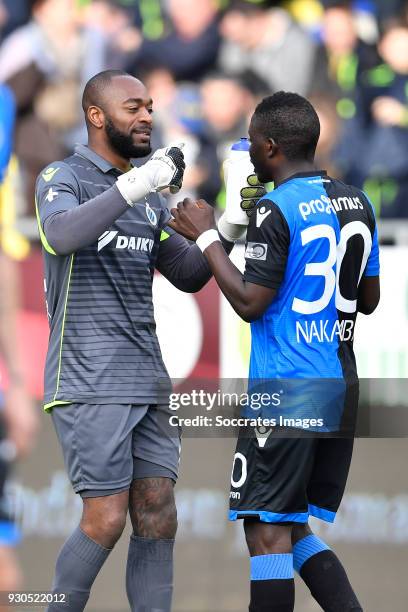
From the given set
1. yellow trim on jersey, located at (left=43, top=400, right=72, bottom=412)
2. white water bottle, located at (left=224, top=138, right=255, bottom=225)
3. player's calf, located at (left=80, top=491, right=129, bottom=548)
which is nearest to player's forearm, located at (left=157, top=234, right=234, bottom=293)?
white water bottle, located at (left=224, top=138, right=255, bottom=225)

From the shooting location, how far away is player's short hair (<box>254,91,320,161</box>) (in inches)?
148

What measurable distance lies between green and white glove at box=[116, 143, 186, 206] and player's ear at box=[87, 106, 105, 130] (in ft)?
1.08

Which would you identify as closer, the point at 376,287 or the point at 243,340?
the point at 376,287

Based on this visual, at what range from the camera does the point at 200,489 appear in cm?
570

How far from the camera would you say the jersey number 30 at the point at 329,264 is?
12.1ft

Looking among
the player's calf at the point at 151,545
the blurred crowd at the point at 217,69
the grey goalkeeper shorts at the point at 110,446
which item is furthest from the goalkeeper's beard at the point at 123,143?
the blurred crowd at the point at 217,69

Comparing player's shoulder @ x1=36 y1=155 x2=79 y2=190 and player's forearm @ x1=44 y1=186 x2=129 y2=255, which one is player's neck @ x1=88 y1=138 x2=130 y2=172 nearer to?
player's shoulder @ x1=36 y1=155 x2=79 y2=190

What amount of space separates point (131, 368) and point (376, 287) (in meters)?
0.88

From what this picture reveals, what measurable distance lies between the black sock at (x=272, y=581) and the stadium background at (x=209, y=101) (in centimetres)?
192

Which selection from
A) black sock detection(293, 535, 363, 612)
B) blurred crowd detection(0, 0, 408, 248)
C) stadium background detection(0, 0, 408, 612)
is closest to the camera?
black sock detection(293, 535, 363, 612)

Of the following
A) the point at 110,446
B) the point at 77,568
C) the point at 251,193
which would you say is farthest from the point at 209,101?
the point at 77,568

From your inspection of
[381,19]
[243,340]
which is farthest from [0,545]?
[381,19]

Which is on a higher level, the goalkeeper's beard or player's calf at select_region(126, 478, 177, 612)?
the goalkeeper's beard

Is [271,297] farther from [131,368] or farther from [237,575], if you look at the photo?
[237,575]
